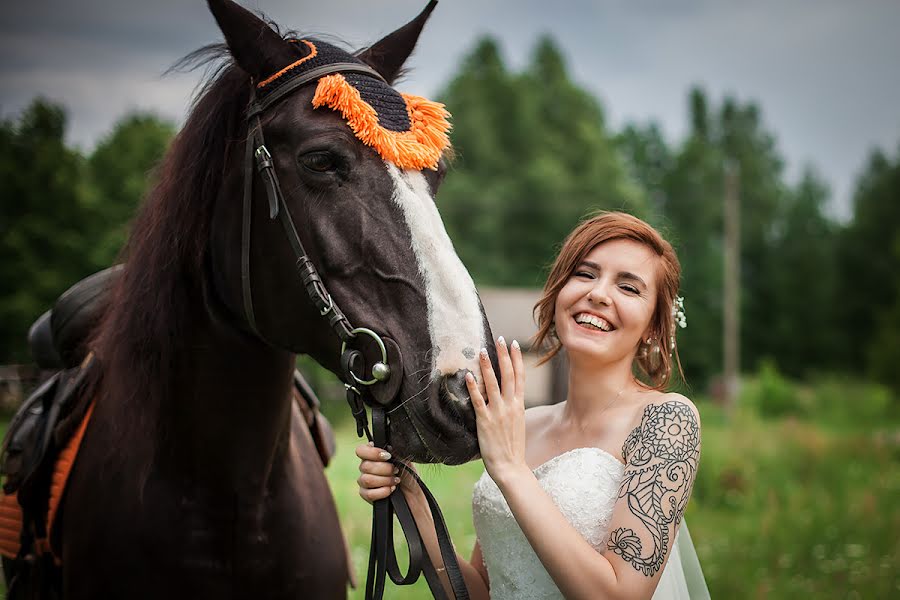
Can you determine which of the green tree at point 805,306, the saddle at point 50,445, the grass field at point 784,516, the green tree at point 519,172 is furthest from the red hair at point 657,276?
the green tree at point 805,306

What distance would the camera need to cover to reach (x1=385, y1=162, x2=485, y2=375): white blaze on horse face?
160cm

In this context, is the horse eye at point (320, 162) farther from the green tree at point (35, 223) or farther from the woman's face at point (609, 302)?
the green tree at point (35, 223)

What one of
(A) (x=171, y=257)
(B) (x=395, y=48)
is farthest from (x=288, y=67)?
(A) (x=171, y=257)

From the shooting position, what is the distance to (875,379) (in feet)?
60.6

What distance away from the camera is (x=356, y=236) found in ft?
5.74

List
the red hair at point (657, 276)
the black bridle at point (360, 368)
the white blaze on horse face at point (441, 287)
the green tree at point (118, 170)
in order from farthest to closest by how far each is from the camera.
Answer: the green tree at point (118, 170) < the red hair at point (657, 276) < the black bridle at point (360, 368) < the white blaze on horse face at point (441, 287)

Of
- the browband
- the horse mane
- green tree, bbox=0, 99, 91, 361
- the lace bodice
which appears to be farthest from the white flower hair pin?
green tree, bbox=0, 99, 91, 361

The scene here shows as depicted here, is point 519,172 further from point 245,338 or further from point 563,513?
point 563,513

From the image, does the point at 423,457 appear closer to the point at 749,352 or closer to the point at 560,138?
the point at 560,138

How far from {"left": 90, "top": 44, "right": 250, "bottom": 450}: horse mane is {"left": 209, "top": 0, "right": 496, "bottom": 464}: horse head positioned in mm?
57

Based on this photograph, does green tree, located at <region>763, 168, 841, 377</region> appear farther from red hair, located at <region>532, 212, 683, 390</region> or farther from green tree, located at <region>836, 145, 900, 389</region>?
red hair, located at <region>532, 212, 683, 390</region>

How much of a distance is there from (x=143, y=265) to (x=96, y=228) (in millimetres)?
23775

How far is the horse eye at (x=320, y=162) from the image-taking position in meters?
1.80

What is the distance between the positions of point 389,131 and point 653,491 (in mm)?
1115
